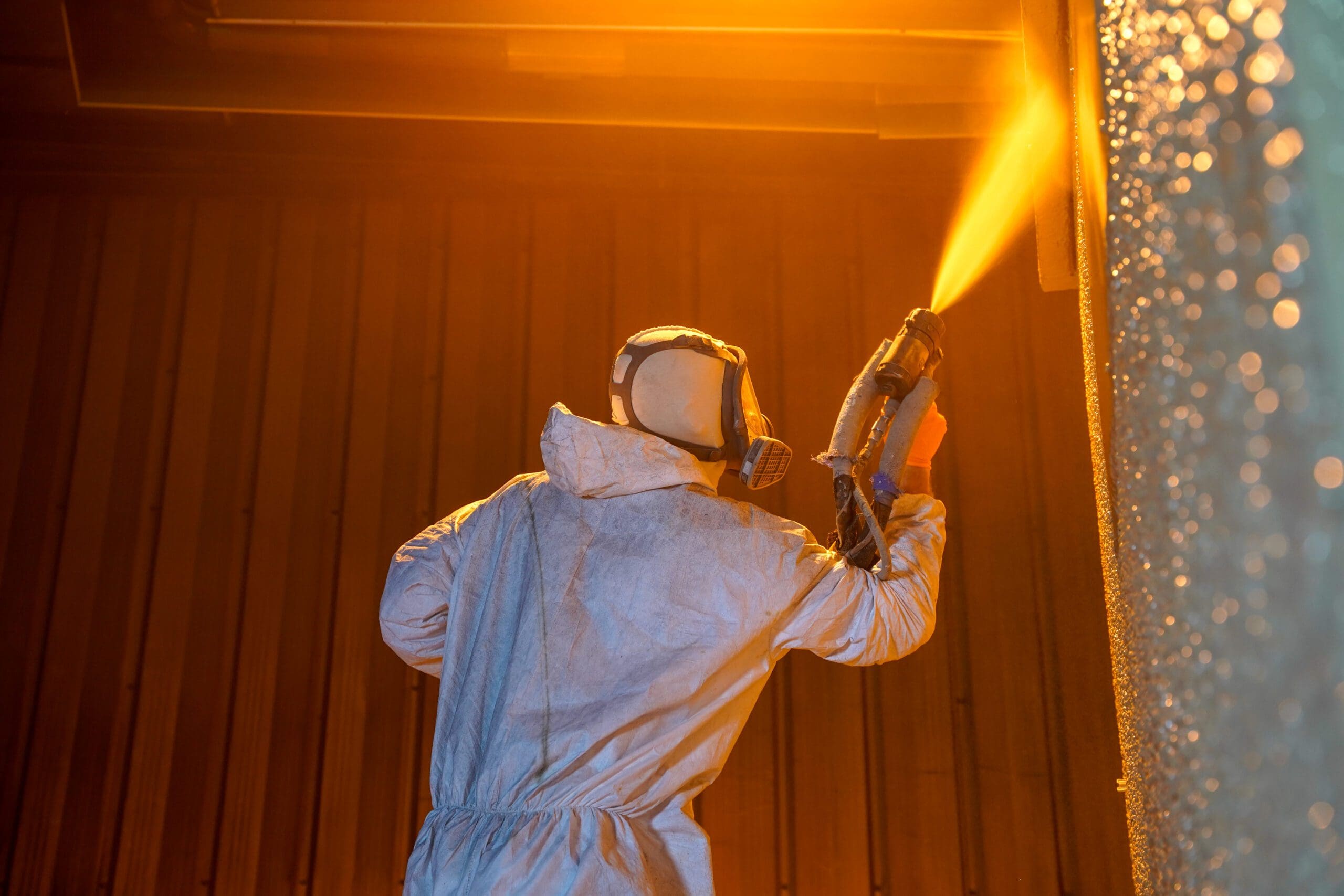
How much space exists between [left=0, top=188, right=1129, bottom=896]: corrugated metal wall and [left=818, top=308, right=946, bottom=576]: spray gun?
1.44m

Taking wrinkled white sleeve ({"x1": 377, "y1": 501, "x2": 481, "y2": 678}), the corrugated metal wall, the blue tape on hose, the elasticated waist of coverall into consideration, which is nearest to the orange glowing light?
the corrugated metal wall

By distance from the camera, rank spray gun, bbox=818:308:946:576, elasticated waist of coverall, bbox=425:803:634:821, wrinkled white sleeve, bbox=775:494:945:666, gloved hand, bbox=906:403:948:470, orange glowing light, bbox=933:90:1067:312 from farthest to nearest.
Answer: orange glowing light, bbox=933:90:1067:312
gloved hand, bbox=906:403:948:470
spray gun, bbox=818:308:946:576
wrinkled white sleeve, bbox=775:494:945:666
elasticated waist of coverall, bbox=425:803:634:821

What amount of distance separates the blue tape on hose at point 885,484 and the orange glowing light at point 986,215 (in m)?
1.34

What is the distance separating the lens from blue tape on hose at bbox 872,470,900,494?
1568 millimetres

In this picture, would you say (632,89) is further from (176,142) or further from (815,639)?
(815,639)

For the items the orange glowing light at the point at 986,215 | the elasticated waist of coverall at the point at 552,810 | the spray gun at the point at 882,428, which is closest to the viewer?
the elasticated waist of coverall at the point at 552,810

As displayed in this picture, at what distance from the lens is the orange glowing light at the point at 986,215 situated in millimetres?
3061

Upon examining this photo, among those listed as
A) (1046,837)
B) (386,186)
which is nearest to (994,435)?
(1046,837)

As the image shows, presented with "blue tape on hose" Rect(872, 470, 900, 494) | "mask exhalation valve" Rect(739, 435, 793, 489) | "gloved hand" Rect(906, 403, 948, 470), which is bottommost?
"blue tape on hose" Rect(872, 470, 900, 494)

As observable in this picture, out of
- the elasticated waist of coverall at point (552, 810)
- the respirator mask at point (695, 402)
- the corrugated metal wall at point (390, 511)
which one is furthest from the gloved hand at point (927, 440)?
the corrugated metal wall at point (390, 511)

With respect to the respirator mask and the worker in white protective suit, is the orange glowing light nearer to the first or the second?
the respirator mask

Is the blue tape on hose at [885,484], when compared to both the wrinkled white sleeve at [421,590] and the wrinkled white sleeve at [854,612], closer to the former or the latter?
the wrinkled white sleeve at [854,612]

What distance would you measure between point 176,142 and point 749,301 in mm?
2047

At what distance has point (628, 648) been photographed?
4.51 feet
